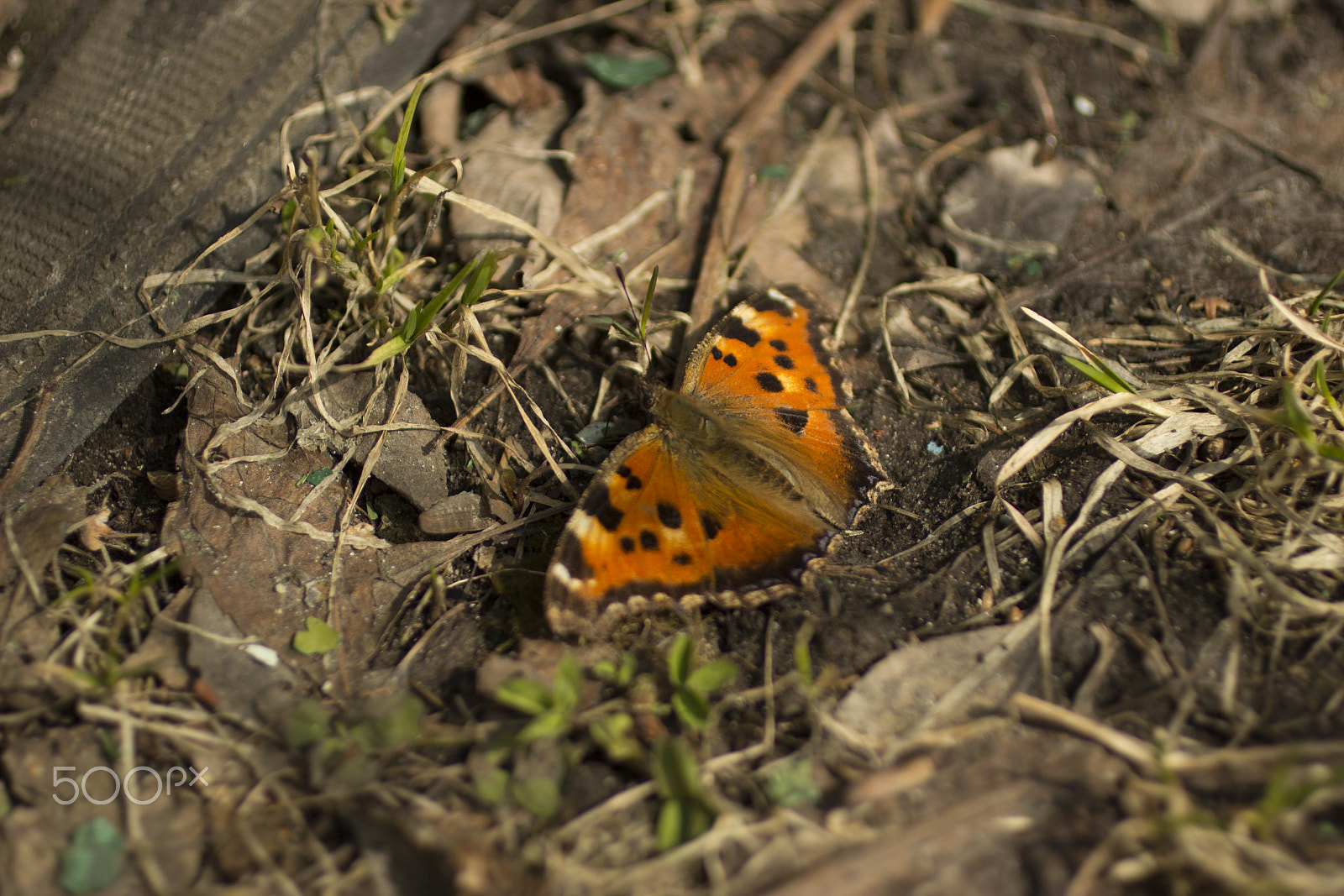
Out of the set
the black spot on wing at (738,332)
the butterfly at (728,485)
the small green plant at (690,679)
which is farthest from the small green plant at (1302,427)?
the small green plant at (690,679)

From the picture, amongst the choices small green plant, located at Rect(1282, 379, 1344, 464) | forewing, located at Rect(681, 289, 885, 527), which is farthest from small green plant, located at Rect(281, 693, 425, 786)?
small green plant, located at Rect(1282, 379, 1344, 464)

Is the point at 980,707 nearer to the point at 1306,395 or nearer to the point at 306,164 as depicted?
the point at 1306,395

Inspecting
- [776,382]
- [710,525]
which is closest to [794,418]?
[776,382]

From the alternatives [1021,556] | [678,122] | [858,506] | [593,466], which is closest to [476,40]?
[678,122]

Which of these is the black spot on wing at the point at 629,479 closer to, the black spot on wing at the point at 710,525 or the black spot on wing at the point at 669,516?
the black spot on wing at the point at 669,516

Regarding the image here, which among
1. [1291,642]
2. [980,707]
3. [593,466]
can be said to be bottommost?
[1291,642]

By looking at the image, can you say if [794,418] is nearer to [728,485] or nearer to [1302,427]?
[728,485]
